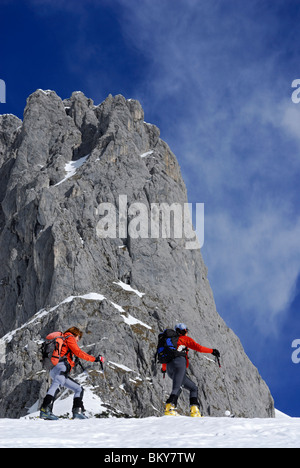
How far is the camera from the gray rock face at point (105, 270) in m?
72.3

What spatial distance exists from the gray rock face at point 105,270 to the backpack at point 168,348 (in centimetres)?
4790

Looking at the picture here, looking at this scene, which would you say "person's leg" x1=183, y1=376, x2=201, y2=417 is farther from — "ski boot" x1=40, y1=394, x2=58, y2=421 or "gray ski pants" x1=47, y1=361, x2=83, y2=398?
"ski boot" x1=40, y1=394, x2=58, y2=421

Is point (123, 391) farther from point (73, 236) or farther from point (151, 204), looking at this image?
point (151, 204)

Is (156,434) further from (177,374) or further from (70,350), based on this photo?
(70,350)

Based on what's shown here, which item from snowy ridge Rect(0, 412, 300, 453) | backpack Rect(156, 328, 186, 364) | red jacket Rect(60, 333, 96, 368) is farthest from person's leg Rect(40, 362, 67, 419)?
backpack Rect(156, 328, 186, 364)

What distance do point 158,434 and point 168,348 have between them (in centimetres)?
456

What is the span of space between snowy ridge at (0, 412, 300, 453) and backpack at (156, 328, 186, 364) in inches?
86.0

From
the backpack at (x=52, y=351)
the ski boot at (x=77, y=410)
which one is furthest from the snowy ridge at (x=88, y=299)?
the backpack at (x=52, y=351)

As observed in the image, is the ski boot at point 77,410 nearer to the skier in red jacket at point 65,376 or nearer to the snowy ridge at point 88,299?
the skier in red jacket at point 65,376

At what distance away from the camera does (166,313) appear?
88.5 metres

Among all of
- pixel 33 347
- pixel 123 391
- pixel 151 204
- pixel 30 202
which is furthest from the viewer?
pixel 151 204
